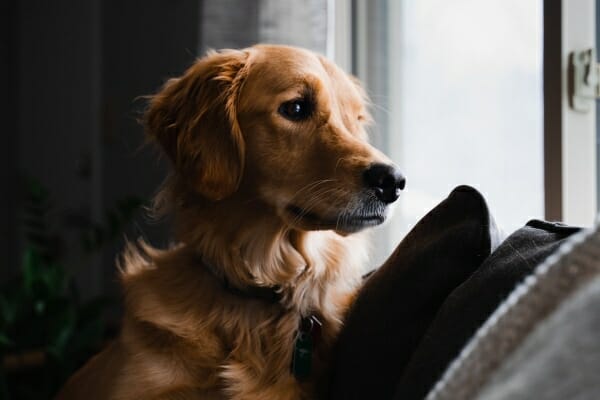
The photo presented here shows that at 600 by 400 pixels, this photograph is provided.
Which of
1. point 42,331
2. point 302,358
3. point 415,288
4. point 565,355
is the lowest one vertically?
point 42,331

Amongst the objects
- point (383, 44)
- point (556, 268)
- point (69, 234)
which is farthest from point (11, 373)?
point (556, 268)

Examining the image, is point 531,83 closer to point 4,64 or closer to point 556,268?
point 556,268

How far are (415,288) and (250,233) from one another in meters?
0.44

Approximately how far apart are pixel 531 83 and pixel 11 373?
2.04 m

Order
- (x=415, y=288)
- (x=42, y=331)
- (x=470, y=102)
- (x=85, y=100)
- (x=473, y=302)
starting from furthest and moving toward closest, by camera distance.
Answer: (x=85, y=100) < (x=42, y=331) < (x=470, y=102) < (x=415, y=288) < (x=473, y=302)

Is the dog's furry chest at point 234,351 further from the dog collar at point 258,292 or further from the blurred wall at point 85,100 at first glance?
the blurred wall at point 85,100

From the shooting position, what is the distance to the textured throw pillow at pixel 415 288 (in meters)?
0.93

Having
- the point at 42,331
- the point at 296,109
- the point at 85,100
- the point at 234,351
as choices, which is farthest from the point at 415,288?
the point at 85,100

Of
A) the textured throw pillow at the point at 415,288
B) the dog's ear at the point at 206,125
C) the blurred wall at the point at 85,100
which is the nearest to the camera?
the textured throw pillow at the point at 415,288

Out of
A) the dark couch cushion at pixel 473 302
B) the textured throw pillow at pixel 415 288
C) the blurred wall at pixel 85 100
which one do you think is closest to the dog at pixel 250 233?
the textured throw pillow at pixel 415 288

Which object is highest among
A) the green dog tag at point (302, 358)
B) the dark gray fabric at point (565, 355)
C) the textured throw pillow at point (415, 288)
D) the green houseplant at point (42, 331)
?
the dark gray fabric at point (565, 355)

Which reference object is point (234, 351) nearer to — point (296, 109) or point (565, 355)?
point (296, 109)

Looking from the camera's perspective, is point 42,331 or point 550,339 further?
point 42,331

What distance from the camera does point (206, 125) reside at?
1.29m
